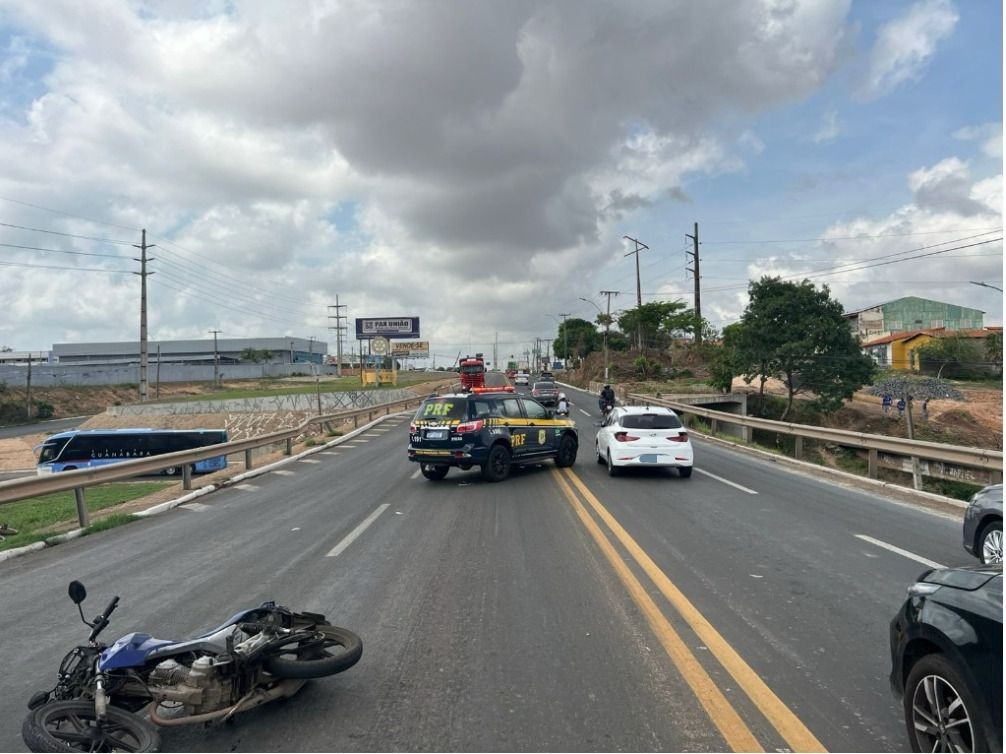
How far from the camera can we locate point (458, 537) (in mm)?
9133

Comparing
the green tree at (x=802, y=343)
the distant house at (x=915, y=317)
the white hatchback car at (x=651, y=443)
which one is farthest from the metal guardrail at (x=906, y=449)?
the distant house at (x=915, y=317)

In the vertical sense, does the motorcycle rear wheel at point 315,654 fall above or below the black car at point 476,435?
below

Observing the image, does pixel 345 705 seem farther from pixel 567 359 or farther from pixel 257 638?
pixel 567 359

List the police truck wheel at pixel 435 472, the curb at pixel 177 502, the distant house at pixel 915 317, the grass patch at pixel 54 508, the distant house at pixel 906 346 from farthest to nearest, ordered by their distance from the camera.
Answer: the distant house at pixel 915 317, the distant house at pixel 906 346, the police truck wheel at pixel 435 472, the grass patch at pixel 54 508, the curb at pixel 177 502

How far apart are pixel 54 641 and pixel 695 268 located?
2532 inches

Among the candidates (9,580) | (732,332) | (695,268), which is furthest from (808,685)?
(695,268)

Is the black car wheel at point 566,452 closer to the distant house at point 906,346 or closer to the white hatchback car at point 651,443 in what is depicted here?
the white hatchback car at point 651,443

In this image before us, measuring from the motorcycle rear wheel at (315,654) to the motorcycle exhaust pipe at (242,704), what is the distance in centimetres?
11

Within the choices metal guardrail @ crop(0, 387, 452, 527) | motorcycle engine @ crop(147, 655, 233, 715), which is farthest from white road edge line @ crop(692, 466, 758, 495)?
metal guardrail @ crop(0, 387, 452, 527)

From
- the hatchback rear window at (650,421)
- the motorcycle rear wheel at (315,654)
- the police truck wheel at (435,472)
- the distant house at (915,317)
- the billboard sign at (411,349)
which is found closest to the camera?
the motorcycle rear wheel at (315,654)

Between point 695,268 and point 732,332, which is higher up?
point 695,268

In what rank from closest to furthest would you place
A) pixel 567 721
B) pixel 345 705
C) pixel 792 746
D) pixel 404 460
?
1. pixel 792 746
2. pixel 567 721
3. pixel 345 705
4. pixel 404 460

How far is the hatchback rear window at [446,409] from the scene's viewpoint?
48.0ft

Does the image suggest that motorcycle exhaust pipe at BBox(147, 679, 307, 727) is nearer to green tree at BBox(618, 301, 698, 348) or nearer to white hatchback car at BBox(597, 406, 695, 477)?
white hatchback car at BBox(597, 406, 695, 477)
